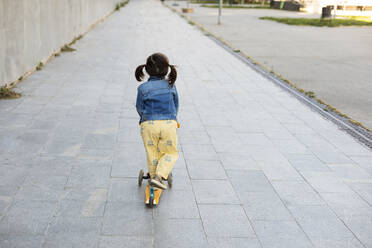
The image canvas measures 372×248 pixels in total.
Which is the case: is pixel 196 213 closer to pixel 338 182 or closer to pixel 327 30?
pixel 338 182

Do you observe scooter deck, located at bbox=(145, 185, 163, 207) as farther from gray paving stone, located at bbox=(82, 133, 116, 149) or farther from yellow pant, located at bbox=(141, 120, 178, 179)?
gray paving stone, located at bbox=(82, 133, 116, 149)

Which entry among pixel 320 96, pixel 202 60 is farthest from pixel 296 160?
pixel 202 60

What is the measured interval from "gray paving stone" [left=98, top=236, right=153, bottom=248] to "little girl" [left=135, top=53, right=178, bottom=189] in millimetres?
509

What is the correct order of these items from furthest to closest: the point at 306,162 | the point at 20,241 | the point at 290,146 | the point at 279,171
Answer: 1. the point at 290,146
2. the point at 306,162
3. the point at 279,171
4. the point at 20,241

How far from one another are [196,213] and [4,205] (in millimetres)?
1851

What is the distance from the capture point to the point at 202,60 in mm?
12227

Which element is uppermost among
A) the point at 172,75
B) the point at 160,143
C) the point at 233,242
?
the point at 172,75

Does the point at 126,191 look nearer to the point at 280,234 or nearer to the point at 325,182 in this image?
the point at 280,234

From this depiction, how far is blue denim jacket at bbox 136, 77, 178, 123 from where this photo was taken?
12.2 ft

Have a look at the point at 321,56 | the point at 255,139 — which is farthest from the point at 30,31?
the point at 321,56

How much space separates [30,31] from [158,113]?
679 cm

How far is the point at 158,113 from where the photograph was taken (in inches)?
149

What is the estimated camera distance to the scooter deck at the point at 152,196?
12.8ft

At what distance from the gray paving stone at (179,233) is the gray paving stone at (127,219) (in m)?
0.10
